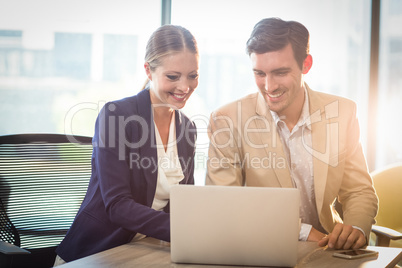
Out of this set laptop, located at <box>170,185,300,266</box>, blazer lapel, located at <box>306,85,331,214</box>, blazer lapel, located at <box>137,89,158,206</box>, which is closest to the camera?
laptop, located at <box>170,185,300,266</box>

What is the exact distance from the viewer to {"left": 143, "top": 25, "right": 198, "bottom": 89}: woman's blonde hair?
2.11m

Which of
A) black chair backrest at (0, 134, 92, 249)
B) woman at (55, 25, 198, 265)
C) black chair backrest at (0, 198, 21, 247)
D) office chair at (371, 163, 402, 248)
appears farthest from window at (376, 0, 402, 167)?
black chair backrest at (0, 198, 21, 247)

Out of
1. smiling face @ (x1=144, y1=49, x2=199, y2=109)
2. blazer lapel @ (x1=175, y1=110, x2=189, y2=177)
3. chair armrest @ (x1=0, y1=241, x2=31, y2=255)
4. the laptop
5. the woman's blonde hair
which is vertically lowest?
chair armrest @ (x1=0, y1=241, x2=31, y2=255)

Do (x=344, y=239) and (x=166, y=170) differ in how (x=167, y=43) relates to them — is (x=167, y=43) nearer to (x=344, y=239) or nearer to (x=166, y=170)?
(x=166, y=170)

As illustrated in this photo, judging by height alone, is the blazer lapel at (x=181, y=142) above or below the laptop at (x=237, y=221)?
above

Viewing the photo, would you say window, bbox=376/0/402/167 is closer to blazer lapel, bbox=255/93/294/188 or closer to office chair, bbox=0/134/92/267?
blazer lapel, bbox=255/93/294/188

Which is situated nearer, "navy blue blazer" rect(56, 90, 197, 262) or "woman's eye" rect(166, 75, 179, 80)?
"navy blue blazer" rect(56, 90, 197, 262)

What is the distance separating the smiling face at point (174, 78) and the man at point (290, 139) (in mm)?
194

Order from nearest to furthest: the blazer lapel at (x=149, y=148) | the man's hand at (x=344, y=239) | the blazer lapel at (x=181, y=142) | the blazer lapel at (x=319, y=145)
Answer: the man's hand at (x=344, y=239), the blazer lapel at (x=149, y=148), the blazer lapel at (x=319, y=145), the blazer lapel at (x=181, y=142)

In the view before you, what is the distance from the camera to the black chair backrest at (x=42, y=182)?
1.98 m

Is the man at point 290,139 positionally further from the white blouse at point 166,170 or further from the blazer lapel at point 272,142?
the white blouse at point 166,170

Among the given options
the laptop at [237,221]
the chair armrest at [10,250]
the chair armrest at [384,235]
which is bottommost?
the chair armrest at [384,235]

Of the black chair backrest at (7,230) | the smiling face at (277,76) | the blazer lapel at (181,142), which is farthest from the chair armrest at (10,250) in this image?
the smiling face at (277,76)

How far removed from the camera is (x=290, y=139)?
2.17 m
